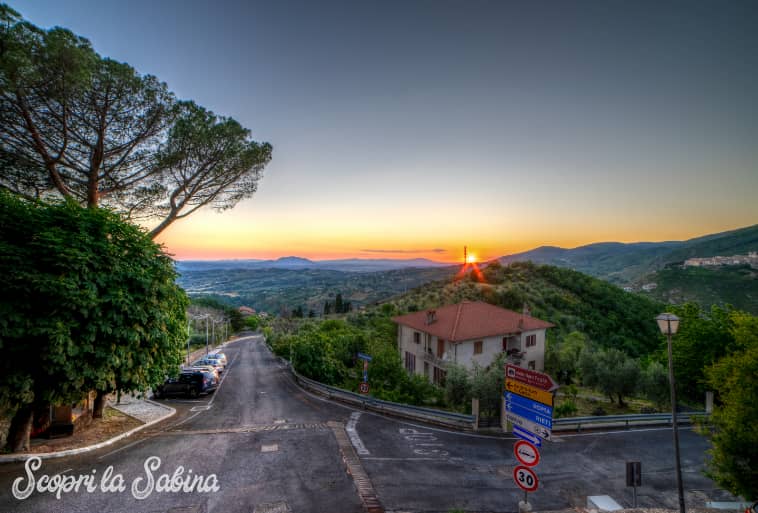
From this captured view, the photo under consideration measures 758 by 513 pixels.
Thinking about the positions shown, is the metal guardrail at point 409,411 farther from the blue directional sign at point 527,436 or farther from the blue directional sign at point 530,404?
the blue directional sign at point 530,404

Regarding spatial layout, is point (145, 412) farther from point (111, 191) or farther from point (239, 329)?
point (239, 329)

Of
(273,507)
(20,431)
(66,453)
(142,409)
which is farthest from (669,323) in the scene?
(142,409)

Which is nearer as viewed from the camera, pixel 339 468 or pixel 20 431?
pixel 339 468

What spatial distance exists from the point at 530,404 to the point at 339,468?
22.6ft

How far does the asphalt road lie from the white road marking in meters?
0.08

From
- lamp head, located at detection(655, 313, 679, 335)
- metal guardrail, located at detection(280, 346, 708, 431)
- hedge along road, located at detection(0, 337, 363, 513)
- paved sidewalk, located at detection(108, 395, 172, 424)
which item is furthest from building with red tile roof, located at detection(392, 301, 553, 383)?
paved sidewalk, located at detection(108, 395, 172, 424)

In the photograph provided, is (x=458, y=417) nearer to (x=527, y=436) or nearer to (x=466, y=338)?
(x=527, y=436)

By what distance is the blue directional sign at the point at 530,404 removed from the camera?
661 centimetres

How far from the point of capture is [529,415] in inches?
273

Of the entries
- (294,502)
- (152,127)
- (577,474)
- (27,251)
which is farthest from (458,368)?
(152,127)

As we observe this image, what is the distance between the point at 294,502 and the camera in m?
9.02

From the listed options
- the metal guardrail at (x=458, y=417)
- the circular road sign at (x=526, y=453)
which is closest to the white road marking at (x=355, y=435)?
the metal guardrail at (x=458, y=417)

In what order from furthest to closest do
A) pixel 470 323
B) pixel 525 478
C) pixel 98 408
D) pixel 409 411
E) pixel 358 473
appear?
pixel 470 323 → pixel 409 411 → pixel 98 408 → pixel 358 473 → pixel 525 478

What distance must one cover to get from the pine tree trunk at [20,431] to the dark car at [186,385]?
32.3ft
